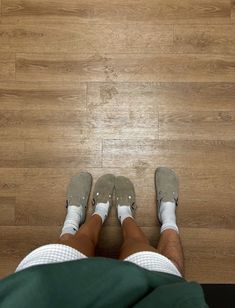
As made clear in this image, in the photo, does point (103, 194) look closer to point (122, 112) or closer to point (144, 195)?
point (144, 195)

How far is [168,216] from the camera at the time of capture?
57.1 inches

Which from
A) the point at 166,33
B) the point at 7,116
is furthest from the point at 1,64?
the point at 166,33

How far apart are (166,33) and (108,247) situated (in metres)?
0.94

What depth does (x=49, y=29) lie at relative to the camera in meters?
1.64

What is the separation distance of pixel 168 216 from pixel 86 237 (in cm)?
34

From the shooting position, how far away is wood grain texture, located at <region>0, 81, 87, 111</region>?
159 centimetres

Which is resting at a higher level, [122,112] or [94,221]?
[122,112]

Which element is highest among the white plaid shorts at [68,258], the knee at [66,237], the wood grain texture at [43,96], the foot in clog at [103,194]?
the wood grain texture at [43,96]

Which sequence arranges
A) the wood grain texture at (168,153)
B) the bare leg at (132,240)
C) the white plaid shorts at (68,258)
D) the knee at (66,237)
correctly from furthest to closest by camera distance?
the wood grain texture at (168,153) → the knee at (66,237) → the bare leg at (132,240) → the white plaid shorts at (68,258)

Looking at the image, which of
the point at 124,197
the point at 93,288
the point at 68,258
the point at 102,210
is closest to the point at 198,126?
the point at 124,197

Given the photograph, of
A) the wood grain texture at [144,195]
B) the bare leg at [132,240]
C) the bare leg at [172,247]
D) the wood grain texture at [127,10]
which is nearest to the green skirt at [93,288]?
the bare leg at [132,240]

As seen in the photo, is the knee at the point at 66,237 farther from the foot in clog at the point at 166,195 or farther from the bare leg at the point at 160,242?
the foot in clog at the point at 166,195

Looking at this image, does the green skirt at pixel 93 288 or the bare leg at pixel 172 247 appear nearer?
the green skirt at pixel 93 288

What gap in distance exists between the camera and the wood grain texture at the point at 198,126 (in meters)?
1.55
